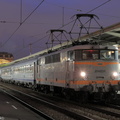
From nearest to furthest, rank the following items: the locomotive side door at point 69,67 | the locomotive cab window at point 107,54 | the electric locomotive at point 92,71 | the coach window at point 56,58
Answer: the electric locomotive at point 92,71 < the locomotive cab window at point 107,54 < the locomotive side door at point 69,67 < the coach window at point 56,58

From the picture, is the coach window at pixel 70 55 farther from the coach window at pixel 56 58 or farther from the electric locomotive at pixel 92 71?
the coach window at pixel 56 58

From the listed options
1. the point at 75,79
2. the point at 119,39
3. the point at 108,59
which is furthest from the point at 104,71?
the point at 119,39

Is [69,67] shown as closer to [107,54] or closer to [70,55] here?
[70,55]

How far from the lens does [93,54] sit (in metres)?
14.2

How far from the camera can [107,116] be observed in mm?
10938

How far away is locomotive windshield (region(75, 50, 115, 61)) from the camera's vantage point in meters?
14.1

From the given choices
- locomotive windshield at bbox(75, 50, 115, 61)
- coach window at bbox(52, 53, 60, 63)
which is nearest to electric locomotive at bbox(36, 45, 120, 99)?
locomotive windshield at bbox(75, 50, 115, 61)

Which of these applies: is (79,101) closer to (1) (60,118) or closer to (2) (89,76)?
(2) (89,76)

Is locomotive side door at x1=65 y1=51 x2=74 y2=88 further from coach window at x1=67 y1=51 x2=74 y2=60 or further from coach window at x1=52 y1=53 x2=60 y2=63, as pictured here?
coach window at x1=52 y1=53 x2=60 y2=63

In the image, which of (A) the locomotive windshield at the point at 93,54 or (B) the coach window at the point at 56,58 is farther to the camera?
(B) the coach window at the point at 56,58

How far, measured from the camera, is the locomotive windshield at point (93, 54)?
46.3 feet

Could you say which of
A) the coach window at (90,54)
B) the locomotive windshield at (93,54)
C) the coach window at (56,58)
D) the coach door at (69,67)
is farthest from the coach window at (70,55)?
the coach window at (56,58)

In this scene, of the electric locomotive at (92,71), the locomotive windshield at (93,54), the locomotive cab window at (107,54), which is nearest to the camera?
the electric locomotive at (92,71)

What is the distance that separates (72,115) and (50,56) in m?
7.57
